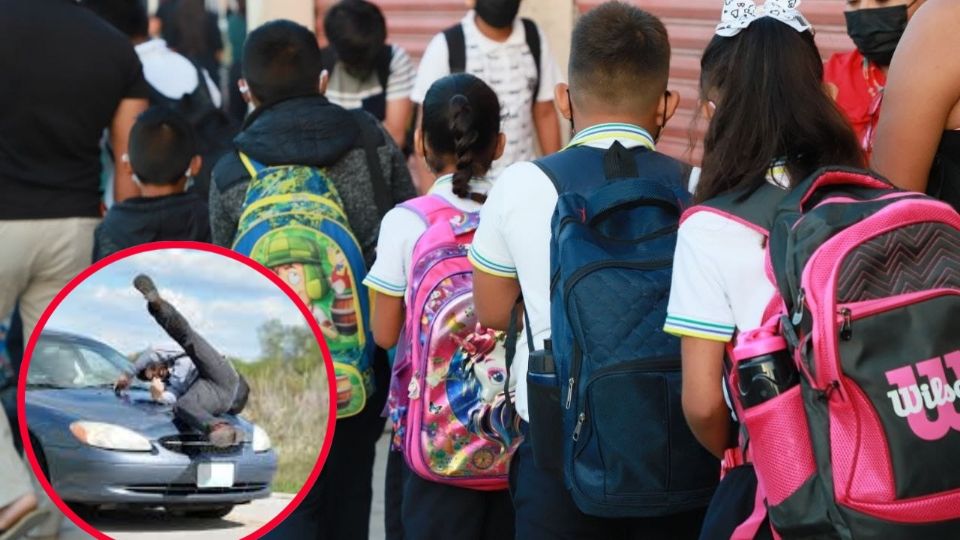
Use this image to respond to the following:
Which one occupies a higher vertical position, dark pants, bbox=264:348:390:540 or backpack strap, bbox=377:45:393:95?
backpack strap, bbox=377:45:393:95

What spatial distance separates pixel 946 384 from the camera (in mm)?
2666

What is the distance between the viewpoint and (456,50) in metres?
7.73

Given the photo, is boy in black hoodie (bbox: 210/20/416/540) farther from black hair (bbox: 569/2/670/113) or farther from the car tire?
the car tire

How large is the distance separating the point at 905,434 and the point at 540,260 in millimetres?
1176

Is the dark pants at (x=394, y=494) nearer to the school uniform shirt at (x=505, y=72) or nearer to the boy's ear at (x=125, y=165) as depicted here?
the boy's ear at (x=125, y=165)

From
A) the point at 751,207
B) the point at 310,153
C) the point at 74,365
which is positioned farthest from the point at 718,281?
the point at 310,153

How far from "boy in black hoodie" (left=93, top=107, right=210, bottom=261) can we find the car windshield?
220 cm

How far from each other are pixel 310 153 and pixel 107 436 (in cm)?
186

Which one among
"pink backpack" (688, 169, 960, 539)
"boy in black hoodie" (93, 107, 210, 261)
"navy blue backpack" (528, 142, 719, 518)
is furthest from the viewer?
"boy in black hoodie" (93, 107, 210, 261)

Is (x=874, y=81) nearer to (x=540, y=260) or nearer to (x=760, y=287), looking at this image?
(x=540, y=260)

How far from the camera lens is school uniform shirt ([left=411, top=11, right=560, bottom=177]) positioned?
773 centimetres

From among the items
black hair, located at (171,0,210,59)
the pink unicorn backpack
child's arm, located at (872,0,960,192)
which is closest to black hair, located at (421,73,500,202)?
the pink unicorn backpack

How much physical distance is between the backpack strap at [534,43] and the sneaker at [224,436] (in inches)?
195

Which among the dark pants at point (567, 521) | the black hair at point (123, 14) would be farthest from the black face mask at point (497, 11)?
the dark pants at point (567, 521)
